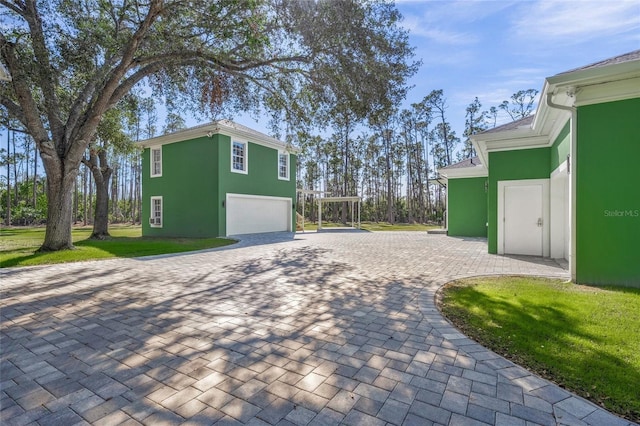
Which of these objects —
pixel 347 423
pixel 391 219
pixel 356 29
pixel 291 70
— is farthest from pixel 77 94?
pixel 391 219

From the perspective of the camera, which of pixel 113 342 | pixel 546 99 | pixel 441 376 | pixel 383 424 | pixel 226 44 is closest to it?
pixel 383 424

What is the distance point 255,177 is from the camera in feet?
54.5

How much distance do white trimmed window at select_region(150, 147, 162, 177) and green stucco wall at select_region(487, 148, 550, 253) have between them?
16.3 metres

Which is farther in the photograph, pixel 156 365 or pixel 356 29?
pixel 356 29

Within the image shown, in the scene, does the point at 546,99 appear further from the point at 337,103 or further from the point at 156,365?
the point at 156,365

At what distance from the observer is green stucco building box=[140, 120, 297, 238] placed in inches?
580

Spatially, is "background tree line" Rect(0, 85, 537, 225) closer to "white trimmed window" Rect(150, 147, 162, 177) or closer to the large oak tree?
"white trimmed window" Rect(150, 147, 162, 177)

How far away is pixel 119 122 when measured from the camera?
13.2 m

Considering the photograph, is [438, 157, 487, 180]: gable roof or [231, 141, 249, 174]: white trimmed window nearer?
[438, 157, 487, 180]: gable roof

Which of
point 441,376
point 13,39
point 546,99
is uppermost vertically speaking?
point 13,39

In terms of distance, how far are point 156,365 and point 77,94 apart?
11268mm

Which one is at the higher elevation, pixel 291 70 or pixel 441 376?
pixel 291 70

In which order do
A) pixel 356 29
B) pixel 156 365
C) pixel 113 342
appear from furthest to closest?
pixel 356 29 → pixel 113 342 → pixel 156 365

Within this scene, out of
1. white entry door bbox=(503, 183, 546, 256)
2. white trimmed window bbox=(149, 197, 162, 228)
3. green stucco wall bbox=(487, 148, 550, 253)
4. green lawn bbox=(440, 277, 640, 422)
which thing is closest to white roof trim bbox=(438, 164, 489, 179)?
green stucco wall bbox=(487, 148, 550, 253)
